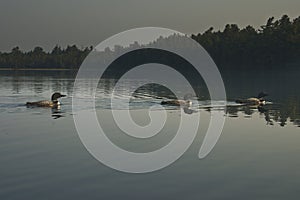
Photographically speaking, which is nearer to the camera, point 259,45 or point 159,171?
point 159,171

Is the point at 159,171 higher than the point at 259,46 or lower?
lower

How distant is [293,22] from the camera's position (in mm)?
115375

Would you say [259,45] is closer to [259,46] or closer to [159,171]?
[259,46]

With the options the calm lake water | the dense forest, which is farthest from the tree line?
the calm lake water

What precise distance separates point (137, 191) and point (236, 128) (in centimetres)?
1219

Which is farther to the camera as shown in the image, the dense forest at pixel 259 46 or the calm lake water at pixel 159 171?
the dense forest at pixel 259 46

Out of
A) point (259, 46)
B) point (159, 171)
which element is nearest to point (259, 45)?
point (259, 46)

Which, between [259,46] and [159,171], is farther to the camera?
[259,46]

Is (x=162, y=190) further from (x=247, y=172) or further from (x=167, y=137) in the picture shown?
(x=167, y=137)

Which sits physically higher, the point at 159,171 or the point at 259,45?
the point at 259,45

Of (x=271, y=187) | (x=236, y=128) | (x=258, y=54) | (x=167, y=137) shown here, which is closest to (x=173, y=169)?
(x=271, y=187)

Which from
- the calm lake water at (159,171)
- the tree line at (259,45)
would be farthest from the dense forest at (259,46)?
the calm lake water at (159,171)

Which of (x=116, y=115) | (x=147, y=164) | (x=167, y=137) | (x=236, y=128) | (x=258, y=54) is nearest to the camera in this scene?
(x=147, y=164)

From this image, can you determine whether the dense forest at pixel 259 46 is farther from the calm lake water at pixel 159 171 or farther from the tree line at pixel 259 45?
the calm lake water at pixel 159 171
